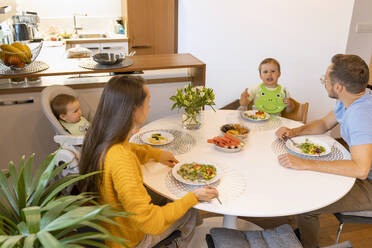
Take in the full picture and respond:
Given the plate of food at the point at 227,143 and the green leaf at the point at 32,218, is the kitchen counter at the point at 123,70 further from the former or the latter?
the green leaf at the point at 32,218

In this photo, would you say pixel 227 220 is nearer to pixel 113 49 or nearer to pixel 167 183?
pixel 167 183

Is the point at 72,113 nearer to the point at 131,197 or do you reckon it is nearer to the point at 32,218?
the point at 131,197

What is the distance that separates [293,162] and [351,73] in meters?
0.58

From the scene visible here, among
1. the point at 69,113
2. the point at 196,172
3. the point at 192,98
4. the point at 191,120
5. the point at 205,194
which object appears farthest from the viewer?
the point at 69,113

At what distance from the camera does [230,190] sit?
1573mm

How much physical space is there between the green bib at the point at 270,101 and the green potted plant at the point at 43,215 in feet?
5.65

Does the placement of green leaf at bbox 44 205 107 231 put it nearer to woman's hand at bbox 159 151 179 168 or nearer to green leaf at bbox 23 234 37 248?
green leaf at bbox 23 234 37 248

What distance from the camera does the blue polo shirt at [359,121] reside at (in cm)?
174

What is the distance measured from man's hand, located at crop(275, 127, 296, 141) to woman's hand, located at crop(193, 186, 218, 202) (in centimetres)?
76

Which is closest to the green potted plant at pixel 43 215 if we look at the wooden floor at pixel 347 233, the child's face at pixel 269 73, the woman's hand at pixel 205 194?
the woman's hand at pixel 205 194

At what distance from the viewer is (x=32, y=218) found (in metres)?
1.04

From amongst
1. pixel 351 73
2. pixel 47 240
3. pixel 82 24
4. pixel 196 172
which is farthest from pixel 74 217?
pixel 82 24

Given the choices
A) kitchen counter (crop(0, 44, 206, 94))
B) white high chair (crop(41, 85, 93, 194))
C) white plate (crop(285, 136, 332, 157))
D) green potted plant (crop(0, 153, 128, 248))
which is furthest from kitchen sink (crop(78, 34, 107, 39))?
green potted plant (crop(0, 153, 128, 248))

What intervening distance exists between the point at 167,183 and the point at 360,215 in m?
1.07
